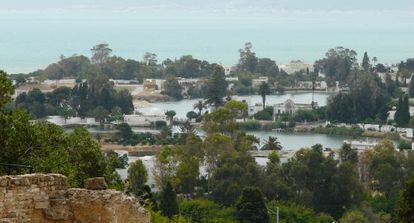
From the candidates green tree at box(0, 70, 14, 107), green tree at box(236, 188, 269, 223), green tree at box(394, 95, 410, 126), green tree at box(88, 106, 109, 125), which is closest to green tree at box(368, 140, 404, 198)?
green tree at box(236, 188, 269, 223)

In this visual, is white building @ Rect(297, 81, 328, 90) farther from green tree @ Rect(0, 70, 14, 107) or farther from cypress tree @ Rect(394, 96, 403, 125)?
green tree @ Rect(0, 70, 14, 107)

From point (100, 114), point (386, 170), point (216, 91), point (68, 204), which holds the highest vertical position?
point (68, 204)

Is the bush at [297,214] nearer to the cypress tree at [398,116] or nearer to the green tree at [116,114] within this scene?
the cypress tree at [398,116]

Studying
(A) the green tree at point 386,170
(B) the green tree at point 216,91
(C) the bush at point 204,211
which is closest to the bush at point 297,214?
(C) the bush at point 204,211

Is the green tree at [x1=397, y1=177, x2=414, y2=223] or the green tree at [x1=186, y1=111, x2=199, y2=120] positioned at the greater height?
the green tree at [x1=397, y1=177, x2=414, y2=223]

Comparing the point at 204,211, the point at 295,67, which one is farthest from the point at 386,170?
the point at 295,67

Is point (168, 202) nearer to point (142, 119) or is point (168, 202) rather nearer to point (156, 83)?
point (142, 119)
